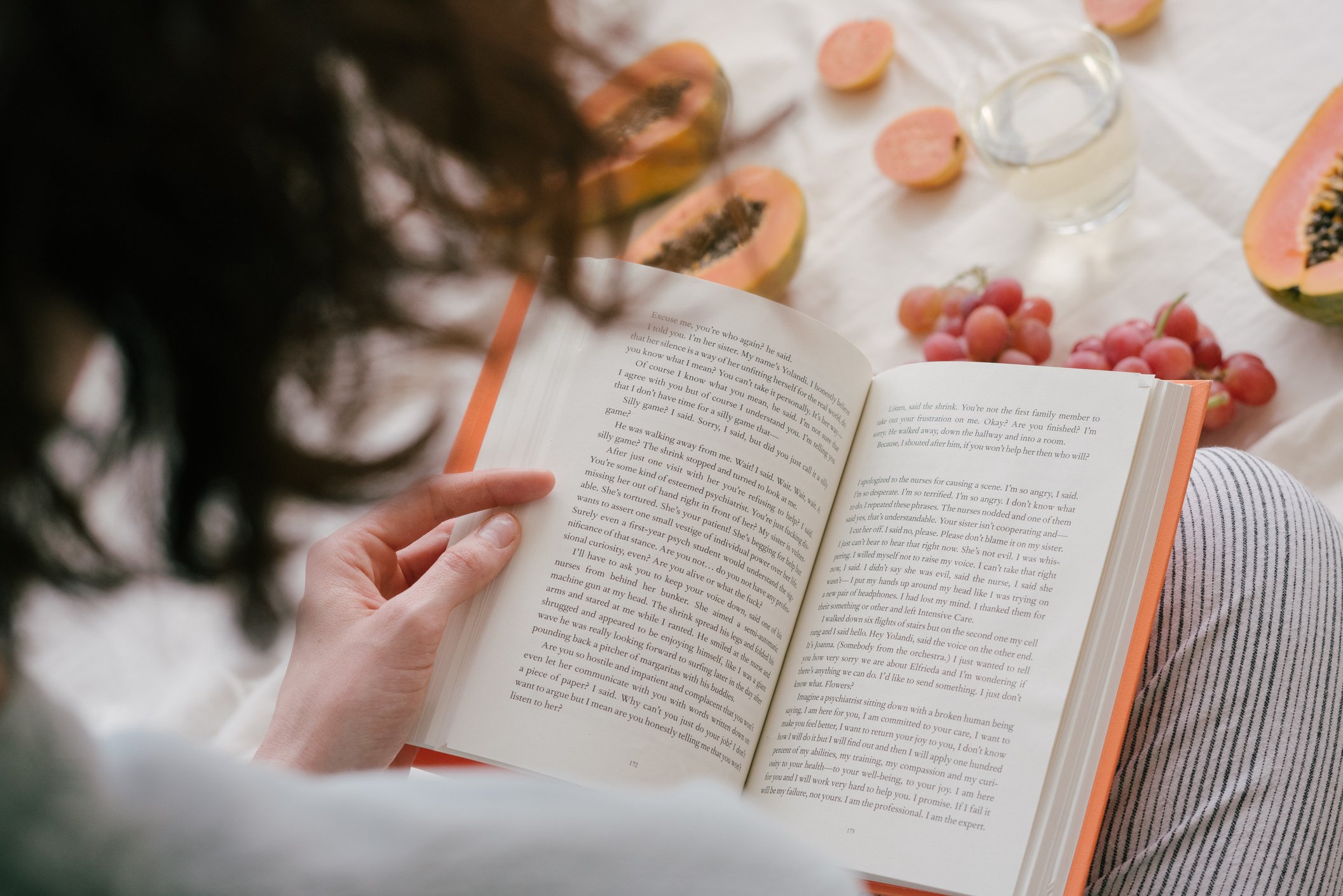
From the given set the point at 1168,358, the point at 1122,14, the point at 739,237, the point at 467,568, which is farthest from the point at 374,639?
the point at 1122,14

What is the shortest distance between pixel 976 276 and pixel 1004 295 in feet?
0.31

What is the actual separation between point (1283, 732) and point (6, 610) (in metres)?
0.65

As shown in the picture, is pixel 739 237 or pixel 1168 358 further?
pixel 739 237

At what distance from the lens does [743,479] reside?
660 millimetres

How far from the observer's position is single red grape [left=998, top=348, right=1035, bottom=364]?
0.83m

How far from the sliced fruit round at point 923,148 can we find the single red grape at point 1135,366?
30 centimetres

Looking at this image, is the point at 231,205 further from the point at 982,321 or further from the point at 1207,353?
the point at 1207,353

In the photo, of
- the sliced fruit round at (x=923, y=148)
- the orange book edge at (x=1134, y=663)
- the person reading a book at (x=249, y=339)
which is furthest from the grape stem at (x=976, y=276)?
the person reading a book at (x=249, y=339)

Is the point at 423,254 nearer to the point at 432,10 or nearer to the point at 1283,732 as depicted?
the point at 432,10

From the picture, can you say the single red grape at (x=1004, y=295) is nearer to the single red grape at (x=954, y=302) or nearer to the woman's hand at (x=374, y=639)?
the single red grape at (x=954, y=302)

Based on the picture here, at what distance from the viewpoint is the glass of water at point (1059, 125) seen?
2.81 feet

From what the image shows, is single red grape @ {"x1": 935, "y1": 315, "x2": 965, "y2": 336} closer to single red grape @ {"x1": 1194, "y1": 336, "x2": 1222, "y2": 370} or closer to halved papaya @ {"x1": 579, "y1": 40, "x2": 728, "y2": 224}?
single red grape @ {"x1": 1194, "y1": 336, "x2": 1222, "y2": 370}

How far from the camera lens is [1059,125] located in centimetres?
88

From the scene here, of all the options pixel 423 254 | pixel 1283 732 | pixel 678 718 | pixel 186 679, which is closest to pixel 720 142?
pixel 423 254
